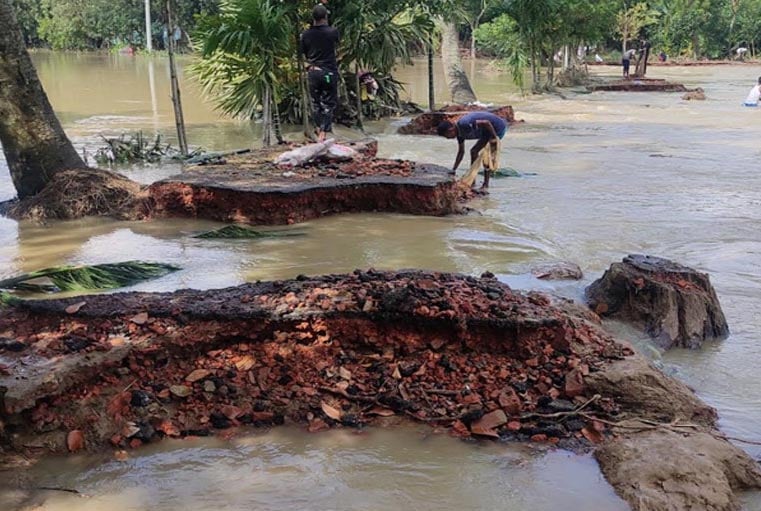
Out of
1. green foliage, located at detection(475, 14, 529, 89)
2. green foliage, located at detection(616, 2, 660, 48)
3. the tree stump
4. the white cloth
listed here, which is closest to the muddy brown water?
the tree stump

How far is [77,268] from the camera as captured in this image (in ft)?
18.1

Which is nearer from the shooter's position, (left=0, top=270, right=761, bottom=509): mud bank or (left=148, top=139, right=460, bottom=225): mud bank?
(left=0, top=270, right=761, bottom=509): mud bank

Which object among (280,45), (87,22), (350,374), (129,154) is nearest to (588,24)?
(280,45)

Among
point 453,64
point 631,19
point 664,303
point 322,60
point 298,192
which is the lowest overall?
point 664,303

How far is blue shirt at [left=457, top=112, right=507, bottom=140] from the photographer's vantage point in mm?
9617

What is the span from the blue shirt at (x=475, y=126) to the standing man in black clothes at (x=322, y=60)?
1853 mm

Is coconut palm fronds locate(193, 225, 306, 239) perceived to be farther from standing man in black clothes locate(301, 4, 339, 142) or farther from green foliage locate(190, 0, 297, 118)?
green foliage locate(190, 0, 297, 118)

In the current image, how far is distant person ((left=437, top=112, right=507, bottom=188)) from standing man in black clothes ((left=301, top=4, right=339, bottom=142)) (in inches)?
71.9

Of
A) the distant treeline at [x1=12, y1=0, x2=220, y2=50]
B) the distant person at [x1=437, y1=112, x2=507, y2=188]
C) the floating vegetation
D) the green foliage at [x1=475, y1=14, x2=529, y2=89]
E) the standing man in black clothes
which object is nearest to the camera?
the distant person at [x1=437, y1=112, x2=507, y2=188]

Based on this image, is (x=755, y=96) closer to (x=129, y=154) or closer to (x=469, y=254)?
(x=129, y=154)

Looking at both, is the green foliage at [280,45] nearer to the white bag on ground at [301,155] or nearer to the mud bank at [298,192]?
the white bag on ground at [301,155]

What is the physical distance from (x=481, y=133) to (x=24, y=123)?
5.49 meters

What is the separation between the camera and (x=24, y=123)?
8.12 meters

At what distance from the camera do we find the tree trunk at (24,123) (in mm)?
7887
